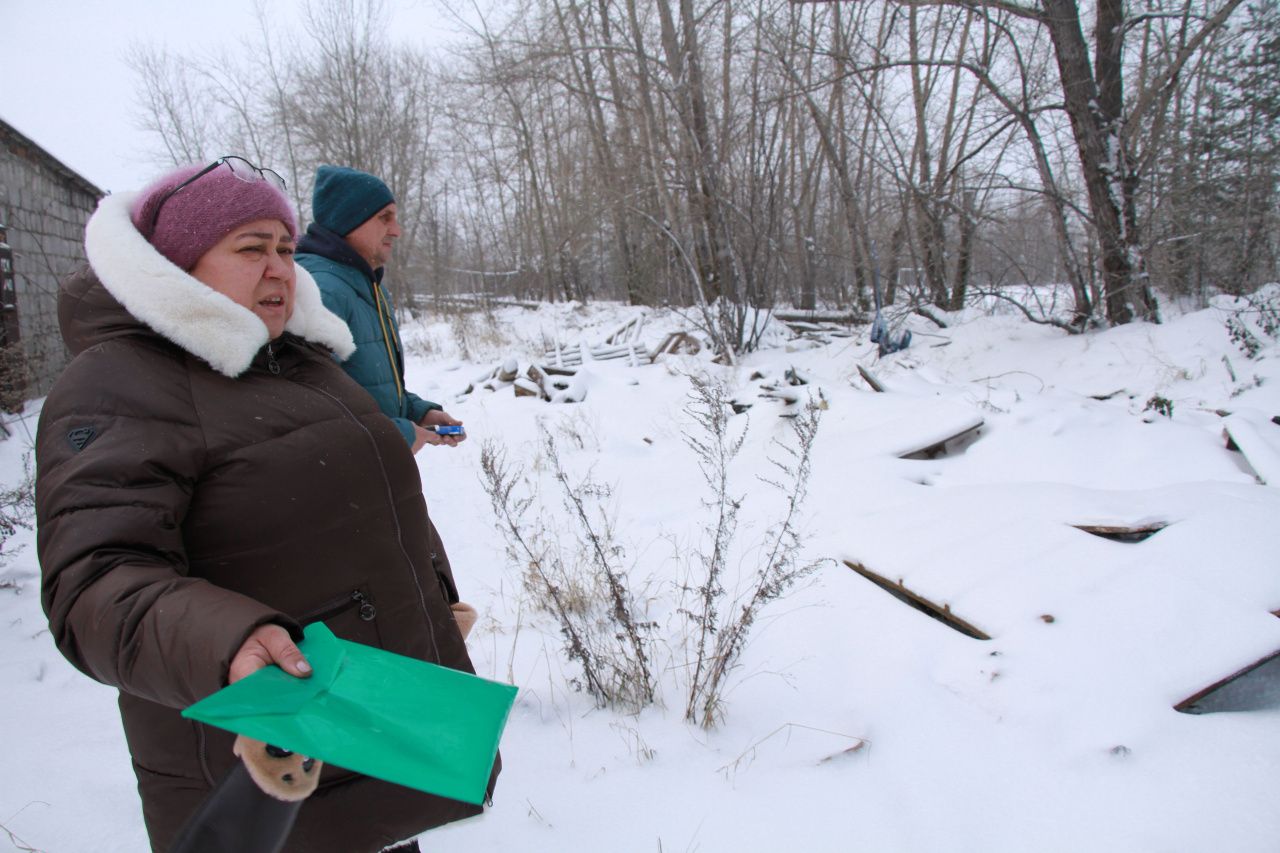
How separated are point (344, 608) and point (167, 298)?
617 millimetres

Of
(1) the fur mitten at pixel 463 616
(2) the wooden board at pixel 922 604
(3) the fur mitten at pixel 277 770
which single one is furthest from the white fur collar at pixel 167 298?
(2) the wooden board at pixel 922 604

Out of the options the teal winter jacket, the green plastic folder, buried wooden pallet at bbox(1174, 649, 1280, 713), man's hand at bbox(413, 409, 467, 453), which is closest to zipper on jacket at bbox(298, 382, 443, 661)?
the green plastic folder

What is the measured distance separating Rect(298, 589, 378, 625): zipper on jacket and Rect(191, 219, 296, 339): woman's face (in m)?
0.54

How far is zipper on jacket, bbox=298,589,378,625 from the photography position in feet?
3.93

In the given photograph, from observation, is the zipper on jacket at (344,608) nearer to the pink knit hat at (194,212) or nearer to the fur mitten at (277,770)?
the fur mitten at (277,770)

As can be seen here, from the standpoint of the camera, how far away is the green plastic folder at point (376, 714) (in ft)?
2.70

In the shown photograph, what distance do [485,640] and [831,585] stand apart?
168cm

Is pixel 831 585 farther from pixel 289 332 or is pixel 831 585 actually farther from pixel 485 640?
pixel 289 332

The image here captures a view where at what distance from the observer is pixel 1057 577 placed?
8.88ft

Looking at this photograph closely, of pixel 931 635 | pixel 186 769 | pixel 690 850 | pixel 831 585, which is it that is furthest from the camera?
pixel 831 585

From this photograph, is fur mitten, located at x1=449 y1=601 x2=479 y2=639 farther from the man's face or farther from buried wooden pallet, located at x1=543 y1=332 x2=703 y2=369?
buried wooden pallet, located at x1=543 y1=332 x2=703 y2=369

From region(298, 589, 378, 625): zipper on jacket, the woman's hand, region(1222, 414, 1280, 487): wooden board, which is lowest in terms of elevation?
region(1222, 414, 1280, 487): wooden board

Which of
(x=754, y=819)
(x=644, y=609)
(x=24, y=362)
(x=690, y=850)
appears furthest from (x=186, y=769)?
(x=24, y=362)

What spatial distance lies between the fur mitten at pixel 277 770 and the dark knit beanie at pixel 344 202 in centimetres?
189
